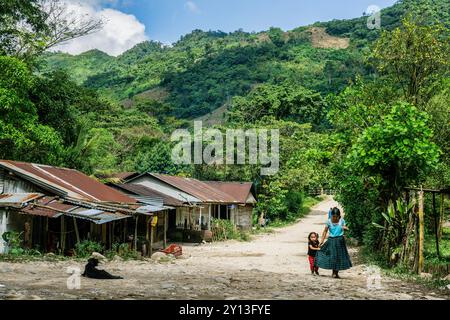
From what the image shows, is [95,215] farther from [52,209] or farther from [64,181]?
[64,181]

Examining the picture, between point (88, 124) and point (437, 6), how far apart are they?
75.0m

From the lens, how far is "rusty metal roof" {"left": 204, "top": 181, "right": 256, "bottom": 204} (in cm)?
3547

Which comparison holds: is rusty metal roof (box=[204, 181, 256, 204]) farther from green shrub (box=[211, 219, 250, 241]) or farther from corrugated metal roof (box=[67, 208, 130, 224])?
corrugated metal roof (box=[67, 208, 130, 224])

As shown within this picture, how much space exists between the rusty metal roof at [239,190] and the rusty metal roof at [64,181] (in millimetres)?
16354

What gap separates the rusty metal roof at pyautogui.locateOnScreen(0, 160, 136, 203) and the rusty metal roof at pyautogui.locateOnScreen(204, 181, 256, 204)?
16.4 meters

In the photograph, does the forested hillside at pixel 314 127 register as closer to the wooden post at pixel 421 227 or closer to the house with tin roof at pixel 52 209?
the wooden post at pixel 421 227

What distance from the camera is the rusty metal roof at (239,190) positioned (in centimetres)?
3547

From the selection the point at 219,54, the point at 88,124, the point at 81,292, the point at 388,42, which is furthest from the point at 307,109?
the point at 219,54

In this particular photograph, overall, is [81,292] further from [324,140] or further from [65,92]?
[65,92]

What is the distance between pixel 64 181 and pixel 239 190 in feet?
66.5

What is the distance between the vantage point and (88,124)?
2791 cm

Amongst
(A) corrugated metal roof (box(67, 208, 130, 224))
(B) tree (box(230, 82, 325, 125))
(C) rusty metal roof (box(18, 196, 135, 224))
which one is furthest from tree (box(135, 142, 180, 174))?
(A) corrugated metal roof (box(67, 208, 130, 224))

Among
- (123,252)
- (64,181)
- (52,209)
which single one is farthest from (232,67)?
(52,209)

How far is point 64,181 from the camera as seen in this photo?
57.0 feet
